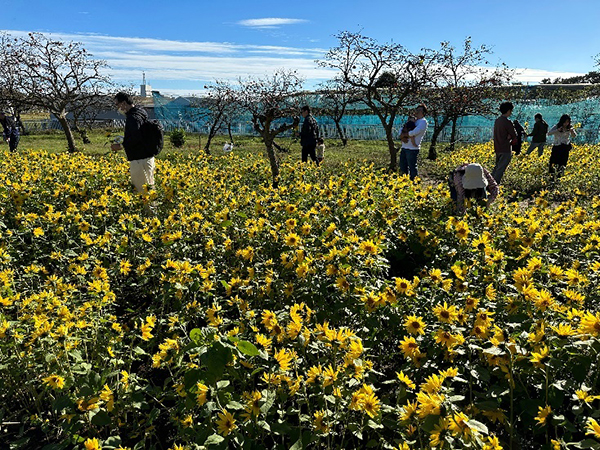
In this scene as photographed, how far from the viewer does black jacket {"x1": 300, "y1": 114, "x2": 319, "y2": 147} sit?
8545mm

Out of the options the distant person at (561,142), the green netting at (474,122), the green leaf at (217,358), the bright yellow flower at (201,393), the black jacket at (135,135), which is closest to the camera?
the green leaf at (217,358)

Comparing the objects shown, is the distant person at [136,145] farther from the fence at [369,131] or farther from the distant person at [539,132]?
the fence at [369,131]

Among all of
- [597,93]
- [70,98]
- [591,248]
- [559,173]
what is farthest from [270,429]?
[597,93]

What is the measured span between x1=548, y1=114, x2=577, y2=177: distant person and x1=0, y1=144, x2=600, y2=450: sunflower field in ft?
15.7

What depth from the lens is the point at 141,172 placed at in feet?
18.6

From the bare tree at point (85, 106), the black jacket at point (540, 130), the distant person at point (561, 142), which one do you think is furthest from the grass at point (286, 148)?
the distant person at point (561, 142)

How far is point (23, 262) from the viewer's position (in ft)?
13.2

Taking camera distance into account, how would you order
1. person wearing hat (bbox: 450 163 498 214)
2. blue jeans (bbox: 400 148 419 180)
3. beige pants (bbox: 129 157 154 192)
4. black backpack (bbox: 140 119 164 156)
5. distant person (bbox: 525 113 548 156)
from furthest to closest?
distant person (bbox: 525 113 548 156)
blue jeans (bbox: 400 148 419 180)
beige pants (bbox: 129 157 154 192)
black backpack (bbox: 140 119 164 156)
person wearing hat (bbox: 450 163 498 214)

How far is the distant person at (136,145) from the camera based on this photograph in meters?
5.41

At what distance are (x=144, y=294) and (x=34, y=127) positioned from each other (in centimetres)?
3796

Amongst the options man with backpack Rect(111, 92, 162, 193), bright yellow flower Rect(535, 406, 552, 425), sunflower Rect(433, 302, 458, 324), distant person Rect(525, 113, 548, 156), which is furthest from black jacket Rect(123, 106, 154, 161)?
distant person Rect(525, 113, 548, 156)

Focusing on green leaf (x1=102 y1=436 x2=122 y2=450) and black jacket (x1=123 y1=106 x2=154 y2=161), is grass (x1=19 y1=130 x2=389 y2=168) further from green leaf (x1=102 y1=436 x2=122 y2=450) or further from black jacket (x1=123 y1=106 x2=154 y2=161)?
green leaf (x1=102 y1=436 x2=122 y2=450)

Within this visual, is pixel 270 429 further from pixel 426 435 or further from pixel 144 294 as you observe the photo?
pixel 144 294

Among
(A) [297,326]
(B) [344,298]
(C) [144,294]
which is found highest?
(A) [297,326]
